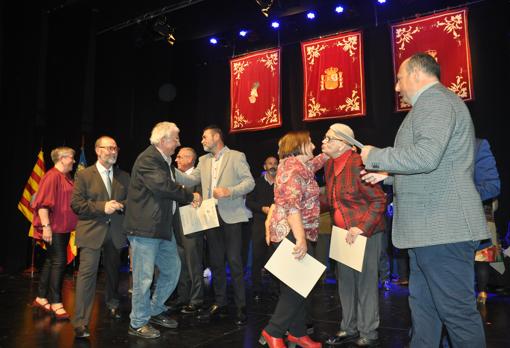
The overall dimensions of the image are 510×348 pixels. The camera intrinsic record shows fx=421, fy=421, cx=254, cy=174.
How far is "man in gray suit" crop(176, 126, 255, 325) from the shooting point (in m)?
3.66

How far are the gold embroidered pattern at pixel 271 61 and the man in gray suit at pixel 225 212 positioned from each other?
3.82 meters

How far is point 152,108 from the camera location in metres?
9.12

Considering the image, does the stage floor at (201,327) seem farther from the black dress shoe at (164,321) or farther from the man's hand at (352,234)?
the man's hand at (352,234)

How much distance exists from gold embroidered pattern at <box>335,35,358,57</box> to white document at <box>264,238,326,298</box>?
188 inches

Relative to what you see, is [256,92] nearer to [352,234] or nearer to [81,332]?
[352,234]

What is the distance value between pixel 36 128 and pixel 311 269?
6.79m

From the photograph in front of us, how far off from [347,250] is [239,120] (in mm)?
5126

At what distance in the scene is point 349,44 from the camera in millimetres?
6617

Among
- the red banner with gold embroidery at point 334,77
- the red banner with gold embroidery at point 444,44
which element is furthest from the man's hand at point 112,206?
the red banner with gold embroidery at point 444,44

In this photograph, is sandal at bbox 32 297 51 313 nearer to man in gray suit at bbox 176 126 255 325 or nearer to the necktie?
the necktie

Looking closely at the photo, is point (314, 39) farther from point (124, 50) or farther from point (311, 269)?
point (311, 269)

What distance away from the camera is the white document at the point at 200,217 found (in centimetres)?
362

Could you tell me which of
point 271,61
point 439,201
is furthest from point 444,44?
point 439,201

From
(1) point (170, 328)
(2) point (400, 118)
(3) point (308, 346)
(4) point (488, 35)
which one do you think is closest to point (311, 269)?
(3) point (308, 346)
